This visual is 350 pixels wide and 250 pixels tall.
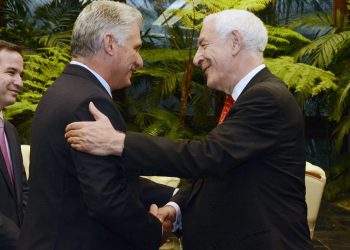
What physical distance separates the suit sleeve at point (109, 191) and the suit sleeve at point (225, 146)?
164 millimetres

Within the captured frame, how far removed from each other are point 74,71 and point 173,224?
2.91 ft

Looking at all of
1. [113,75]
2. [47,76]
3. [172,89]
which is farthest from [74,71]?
[172,89]

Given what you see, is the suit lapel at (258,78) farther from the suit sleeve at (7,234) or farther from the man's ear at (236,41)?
the suit sleeve at (7,234)

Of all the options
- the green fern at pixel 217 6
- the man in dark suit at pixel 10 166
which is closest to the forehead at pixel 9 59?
the man in dark suit at pixel 10 166

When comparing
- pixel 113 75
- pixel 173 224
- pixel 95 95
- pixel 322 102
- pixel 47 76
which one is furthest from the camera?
pixel 322 102

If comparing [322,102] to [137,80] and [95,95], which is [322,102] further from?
[95,95]

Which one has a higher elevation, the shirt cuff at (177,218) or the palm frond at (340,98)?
the shirt cuff at (177,218)

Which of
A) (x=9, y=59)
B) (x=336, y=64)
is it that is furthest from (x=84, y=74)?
(x=336, y=64)

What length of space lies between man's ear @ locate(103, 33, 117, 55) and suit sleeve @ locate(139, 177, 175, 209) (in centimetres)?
78

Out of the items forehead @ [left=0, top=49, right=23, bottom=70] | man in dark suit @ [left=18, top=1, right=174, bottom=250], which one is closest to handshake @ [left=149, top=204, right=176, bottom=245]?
man in dark suit @ [left=18, top=1, right=174, bottom=250]

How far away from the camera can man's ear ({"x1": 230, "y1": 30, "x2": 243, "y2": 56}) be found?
2.57 m

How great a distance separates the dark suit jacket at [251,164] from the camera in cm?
240

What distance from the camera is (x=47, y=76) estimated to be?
6.35 m

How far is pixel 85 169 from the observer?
215cm
